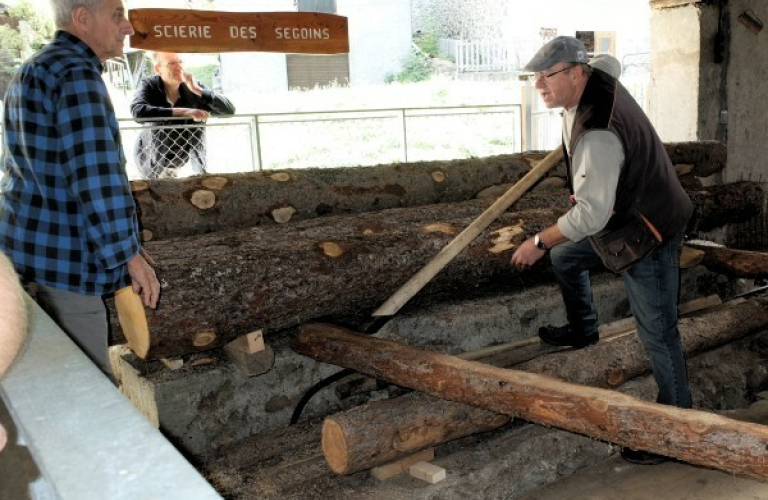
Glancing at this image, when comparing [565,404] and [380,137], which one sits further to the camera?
[380,137]

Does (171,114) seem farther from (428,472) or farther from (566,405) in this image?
(566,405)

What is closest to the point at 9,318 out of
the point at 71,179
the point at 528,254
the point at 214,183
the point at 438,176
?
the point at 71,179

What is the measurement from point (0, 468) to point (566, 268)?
337 cm

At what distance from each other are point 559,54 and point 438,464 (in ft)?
6.99

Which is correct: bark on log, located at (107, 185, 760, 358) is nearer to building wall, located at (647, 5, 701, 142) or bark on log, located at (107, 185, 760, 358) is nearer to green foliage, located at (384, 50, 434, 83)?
building wall, located at (647, 5, 701, 142)

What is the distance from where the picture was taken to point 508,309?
4824mm

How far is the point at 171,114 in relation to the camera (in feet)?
22.8

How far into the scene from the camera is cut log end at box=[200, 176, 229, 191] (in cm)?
479

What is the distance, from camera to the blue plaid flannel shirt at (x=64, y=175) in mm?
2627

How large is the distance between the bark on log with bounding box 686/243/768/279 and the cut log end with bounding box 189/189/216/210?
148 inches

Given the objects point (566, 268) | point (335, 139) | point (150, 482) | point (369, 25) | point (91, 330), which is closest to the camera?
point (150, 482)

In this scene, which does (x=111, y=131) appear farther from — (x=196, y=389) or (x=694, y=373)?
(x=694, y=373)

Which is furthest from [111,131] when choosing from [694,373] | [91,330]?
[694,373]

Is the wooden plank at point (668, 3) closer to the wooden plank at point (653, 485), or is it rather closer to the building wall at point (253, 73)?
the wooden plank at point (653, 485)
